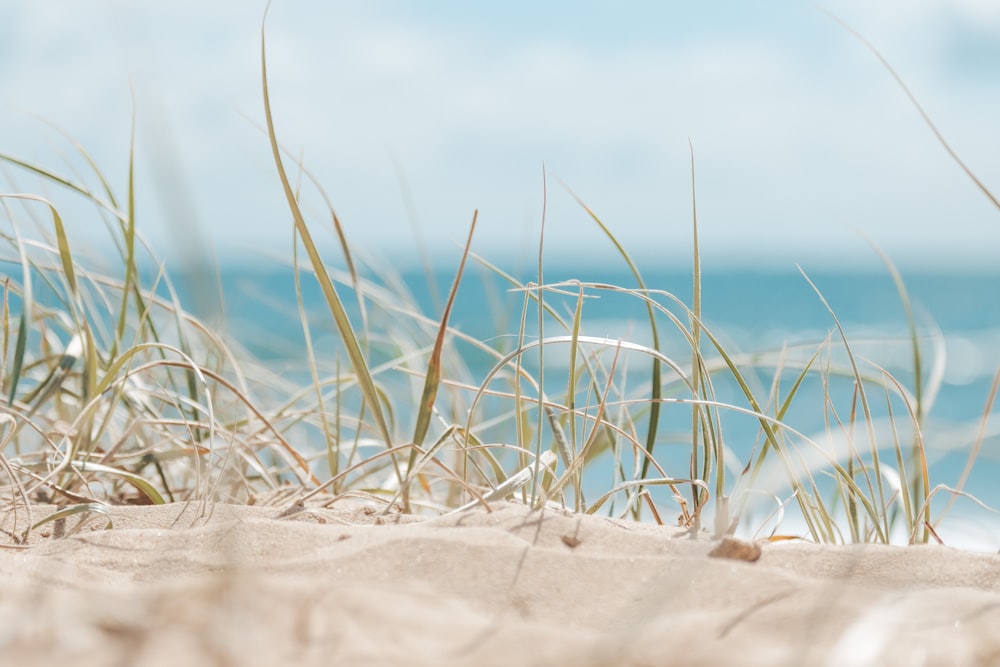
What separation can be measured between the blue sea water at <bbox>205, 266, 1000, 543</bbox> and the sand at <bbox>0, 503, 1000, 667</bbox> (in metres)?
0.37

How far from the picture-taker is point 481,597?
72cm

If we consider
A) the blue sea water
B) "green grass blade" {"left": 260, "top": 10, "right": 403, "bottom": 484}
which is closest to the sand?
"green grass blade" {"left": 260, "top": 10, "right": 403, "bottom": 484}

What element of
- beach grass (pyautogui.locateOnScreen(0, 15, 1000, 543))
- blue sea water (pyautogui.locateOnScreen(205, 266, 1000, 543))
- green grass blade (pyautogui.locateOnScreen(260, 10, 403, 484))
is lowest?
blue sea water (pyautogui.locateOnScreen(205, 266, 1000, 543))

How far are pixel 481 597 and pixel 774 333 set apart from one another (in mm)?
18414

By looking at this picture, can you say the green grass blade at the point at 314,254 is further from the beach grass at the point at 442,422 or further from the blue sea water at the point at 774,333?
the blue sea water at the point at 774,333

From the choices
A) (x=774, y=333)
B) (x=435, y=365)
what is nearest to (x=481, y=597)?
(x=435, y=365)

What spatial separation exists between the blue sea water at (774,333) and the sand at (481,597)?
1.23ft

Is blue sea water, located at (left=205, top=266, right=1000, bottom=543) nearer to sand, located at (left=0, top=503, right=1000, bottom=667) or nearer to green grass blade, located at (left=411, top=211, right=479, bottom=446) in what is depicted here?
green grass blade, located at (left=411, top=211, right=479, bottom=446)

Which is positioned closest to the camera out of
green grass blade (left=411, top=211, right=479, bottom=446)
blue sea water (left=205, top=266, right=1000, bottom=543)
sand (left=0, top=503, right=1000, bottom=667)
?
sand (left=0, top=503, right=1000, bottom=667)

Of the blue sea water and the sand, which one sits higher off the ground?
the sand

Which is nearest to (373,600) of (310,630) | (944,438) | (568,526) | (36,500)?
Result: (310,630)

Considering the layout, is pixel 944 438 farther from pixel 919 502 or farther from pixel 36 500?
pixel 36 500

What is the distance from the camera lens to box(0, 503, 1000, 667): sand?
551 mm

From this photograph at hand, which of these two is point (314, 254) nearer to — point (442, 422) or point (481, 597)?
point (442, 422)
